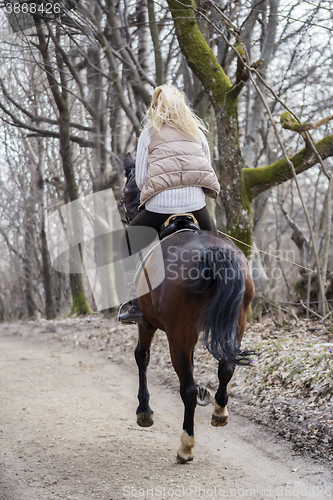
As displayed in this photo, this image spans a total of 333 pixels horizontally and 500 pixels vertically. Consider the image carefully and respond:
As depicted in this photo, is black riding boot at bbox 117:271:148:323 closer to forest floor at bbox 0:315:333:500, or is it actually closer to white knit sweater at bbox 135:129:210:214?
white knit sweater at bbox 135:129:210:214

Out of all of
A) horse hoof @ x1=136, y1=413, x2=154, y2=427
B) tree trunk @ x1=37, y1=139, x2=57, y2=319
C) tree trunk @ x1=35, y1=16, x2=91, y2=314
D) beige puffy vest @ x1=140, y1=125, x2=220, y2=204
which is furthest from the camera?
tree trunk @ x1=37, y1=139, x2=57, y2=319

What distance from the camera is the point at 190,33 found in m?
7.93

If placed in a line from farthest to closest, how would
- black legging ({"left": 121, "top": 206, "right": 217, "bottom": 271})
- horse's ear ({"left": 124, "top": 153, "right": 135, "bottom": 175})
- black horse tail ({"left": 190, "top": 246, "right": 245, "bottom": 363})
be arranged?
horse's ear ({"left": 124, "top": 153, "right": 135, "bottom": 175}) < black legging ({"left": 121, "top": 206, "right": 217, "bottom": 271}) < black horse tail ({"left": 190, "top": 246, "right": 245, "bottom": 363})

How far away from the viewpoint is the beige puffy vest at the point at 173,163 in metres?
3.92

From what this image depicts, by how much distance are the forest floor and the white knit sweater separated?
2309 mm

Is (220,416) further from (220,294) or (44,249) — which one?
(44,249)

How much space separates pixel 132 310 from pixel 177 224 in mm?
1193

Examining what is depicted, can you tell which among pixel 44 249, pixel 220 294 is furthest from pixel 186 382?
pixel 44 249

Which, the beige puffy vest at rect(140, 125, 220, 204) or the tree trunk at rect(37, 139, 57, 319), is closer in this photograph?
the beige puffy vest at rect(140, 125, 220, 204)

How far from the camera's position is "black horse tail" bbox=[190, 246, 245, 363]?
3244mm

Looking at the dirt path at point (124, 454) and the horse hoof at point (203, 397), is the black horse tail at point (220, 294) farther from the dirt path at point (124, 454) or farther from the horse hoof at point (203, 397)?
the dirt path at point (124, 454)

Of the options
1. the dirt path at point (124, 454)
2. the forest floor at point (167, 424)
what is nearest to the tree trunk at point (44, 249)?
the forest floor at point (167, 424)

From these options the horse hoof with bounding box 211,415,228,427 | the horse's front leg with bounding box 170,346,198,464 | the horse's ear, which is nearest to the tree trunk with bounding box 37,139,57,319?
the horse's ear

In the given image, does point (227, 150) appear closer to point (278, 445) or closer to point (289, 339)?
point (289, 339)
